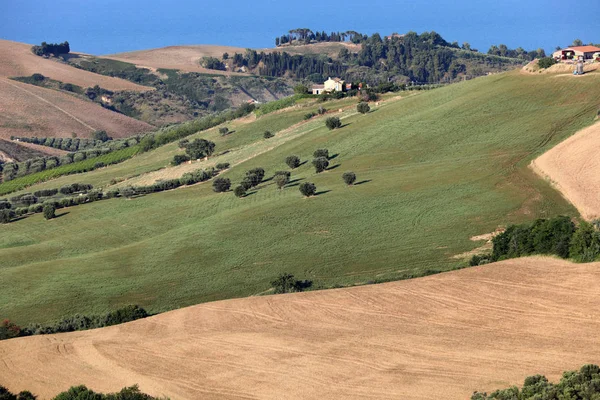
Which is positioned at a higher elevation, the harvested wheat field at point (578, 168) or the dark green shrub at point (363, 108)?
the dark green shrub at point (363, 108)

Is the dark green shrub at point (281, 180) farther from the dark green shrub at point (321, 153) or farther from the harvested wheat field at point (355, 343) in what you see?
the harvested wheat field at point (355, 343)

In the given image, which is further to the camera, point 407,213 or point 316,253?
point 407,213

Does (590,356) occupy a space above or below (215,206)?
below

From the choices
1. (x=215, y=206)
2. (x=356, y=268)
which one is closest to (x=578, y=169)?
(x=356, y=268)

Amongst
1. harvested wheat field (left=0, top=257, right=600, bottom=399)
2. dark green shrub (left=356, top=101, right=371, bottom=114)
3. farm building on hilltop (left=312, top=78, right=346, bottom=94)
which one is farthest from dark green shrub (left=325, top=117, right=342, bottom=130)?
harvested wheat field (left=0, top=257, right=600, bottom=399)

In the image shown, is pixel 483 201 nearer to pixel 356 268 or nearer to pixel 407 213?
pixel 407 213

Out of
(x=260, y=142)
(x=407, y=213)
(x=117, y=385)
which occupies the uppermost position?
(x=260, y=142)

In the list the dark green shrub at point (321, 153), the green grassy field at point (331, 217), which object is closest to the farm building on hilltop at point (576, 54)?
the green grassy field at point (331, 217)

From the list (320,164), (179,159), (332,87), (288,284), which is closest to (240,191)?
(320,164)
